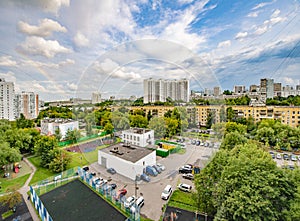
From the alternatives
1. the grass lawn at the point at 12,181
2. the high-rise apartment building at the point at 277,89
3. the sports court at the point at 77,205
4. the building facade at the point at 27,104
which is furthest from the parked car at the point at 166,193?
the building facade at the point at 27,104

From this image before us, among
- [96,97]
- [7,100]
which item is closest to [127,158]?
[96,97]

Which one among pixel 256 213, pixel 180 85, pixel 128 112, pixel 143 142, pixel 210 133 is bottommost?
pixel 256 213

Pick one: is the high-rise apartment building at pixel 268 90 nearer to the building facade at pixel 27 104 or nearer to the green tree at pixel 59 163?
the green tree at pixel 59 163

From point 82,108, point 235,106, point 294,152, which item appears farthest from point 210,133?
point 235,106

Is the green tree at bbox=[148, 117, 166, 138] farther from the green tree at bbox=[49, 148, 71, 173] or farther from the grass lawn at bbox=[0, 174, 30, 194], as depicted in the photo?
the grass lawn at bbox=[0, 174, 30, 194]

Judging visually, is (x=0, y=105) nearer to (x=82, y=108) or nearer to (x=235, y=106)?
(x=82, y=108)

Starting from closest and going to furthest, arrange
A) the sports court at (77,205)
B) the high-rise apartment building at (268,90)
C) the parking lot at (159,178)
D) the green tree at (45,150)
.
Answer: the parking lot at (159,178) < the sports court at (77,205) < the green tree at (45,150) < the high-rise apartment building at (268,90)

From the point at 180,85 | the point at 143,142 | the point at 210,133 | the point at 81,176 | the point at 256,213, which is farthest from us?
the point at 81,176
